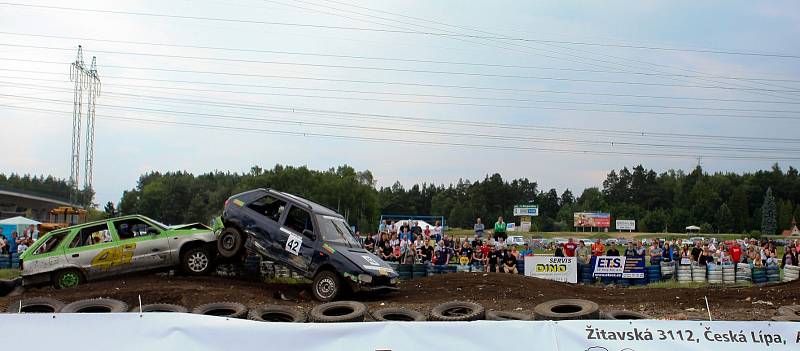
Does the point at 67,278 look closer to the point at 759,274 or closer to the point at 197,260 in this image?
the point at 197,260

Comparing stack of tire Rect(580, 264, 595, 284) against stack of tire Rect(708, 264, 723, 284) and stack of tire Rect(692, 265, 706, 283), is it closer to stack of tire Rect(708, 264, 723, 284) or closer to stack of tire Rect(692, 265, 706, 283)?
stack of tire Rect(692, 265, 706, 283)

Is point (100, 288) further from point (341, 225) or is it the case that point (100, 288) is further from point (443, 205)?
point (443, 205)

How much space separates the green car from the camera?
16156 mm

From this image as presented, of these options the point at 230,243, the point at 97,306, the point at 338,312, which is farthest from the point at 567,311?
the point at 230,243

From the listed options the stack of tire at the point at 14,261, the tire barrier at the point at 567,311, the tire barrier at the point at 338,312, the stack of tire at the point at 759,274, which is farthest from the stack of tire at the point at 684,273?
the stack of tire at the point at 14,261

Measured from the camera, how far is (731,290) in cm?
1672

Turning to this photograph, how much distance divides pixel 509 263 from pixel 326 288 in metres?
10.5

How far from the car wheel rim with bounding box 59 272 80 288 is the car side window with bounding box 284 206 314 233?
485cm

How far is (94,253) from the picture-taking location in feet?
53.6

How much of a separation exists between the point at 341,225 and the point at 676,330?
34.4 feet

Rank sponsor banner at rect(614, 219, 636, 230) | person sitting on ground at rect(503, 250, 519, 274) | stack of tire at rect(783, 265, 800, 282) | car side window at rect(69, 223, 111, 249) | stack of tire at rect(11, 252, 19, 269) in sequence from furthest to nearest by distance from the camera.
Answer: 1. sponsor banner at rect(614, 219, 636, 230)
2. stack of tire at rect(11, 252, 19, 269)
3. person sitting on ground at rect(503, 250, 519, 274)
4. stack of tire at rect(783, 265, 800, 282)
5. car side window at rect(69, 223, 111, 249)

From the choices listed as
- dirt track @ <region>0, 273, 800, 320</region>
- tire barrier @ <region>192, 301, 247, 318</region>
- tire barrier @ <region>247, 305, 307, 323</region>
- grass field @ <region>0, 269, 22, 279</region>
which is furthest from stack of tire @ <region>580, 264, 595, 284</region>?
grass field @ <region>0, 269, 22, 279</region>

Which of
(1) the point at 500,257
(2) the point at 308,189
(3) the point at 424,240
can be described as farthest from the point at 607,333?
(2) the point at 308,189

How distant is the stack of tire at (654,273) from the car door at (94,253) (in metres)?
17.1
